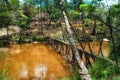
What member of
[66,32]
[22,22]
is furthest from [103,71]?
[22,22]

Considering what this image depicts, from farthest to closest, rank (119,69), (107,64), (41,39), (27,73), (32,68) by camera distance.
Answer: (41,39), (32,68), (27,73), (107,64), (119,69)

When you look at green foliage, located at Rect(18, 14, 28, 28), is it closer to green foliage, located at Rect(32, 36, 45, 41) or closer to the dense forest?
the dense forest

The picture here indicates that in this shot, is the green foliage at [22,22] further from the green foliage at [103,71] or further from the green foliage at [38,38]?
the green foliage at [103,71]

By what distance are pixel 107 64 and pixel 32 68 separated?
701 centimetres

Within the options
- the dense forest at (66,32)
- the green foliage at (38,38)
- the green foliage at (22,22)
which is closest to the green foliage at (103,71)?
the dense forest at (66,32)

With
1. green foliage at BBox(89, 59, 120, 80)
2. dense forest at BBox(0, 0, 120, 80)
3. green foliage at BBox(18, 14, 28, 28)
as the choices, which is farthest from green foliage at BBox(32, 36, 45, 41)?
green foliage at BBox(89, 59, 120, 80)

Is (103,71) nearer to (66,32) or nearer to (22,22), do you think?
(66,32)

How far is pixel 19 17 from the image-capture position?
42469 millimetres

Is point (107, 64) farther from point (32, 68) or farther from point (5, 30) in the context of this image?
point (5, 30)

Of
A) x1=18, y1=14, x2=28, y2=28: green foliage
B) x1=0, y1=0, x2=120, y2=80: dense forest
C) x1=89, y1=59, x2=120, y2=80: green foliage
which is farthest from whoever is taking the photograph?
x1=18, y1=14, x2=28, y2=28: green foliage

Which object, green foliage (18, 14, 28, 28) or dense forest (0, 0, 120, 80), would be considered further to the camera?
green foliage (18, 14, 28, 28)

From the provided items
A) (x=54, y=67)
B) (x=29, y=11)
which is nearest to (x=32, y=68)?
(x=54, y=67)

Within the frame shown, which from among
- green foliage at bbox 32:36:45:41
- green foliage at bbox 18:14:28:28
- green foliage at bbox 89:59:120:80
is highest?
green foliage at bbox 89:59:120:80

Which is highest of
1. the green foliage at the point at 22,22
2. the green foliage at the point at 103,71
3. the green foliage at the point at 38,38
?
the green foliage at the point at 103,71
